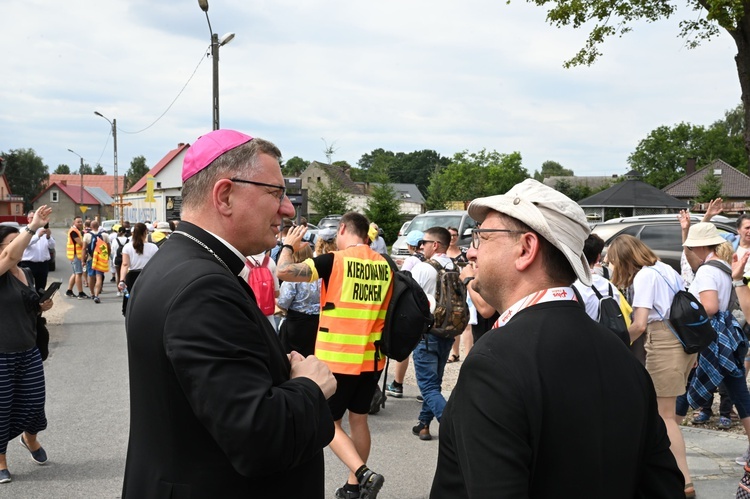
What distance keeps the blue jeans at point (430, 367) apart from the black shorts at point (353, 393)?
45.3 inches

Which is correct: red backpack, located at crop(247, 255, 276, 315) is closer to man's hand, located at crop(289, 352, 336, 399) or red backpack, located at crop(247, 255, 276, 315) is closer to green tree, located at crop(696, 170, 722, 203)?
man's hand, located at crop(289, 352, 336, 399)

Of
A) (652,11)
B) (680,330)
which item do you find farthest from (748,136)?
(680,330)

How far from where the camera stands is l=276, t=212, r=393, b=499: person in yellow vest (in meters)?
4.70

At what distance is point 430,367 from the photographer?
602cm

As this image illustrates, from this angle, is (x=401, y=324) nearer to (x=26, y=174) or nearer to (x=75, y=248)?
(x=75, y=248)

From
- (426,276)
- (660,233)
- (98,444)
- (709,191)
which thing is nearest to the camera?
(98,444)

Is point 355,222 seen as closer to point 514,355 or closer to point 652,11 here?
point 514,355

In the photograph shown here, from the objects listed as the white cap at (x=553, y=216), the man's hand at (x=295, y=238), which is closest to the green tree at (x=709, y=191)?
the man's hand at (x=295, y=238)

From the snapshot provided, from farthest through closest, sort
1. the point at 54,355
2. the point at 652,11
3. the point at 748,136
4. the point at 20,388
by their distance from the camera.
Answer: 1. the point at 652,11
2. the point at 748,136
3. the point at 54,355
4. the point at 20,388

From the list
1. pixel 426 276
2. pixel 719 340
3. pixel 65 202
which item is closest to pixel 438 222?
pixel 426 276

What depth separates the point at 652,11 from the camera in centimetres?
1397

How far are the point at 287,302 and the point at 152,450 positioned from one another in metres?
4.61

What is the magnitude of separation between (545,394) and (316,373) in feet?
2.19

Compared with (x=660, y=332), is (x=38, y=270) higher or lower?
lower
